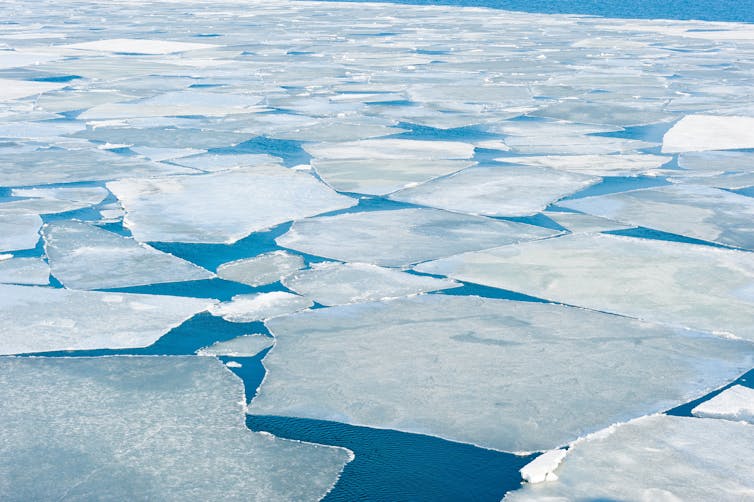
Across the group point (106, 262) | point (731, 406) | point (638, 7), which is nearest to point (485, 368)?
point (731, 406)

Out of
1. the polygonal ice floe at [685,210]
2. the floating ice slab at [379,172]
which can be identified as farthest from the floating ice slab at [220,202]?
the polygonal ice floe at [685,210]

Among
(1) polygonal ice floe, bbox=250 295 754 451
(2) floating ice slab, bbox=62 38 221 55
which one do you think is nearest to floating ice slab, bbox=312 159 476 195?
(1) polygonal ice floe, bbox=250 295 754 451

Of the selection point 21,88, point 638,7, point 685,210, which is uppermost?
point 685,210

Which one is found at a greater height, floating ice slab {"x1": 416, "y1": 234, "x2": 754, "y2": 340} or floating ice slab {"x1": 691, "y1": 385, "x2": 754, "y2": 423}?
floating ice slab {"x1": 691, "y1": 385, "x2": 754, "y2": 423}

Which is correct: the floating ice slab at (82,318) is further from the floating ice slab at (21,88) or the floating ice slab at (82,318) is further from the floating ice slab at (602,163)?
the floating ice slab at (21,88)

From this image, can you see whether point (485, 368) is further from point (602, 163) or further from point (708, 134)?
point (708, 134)

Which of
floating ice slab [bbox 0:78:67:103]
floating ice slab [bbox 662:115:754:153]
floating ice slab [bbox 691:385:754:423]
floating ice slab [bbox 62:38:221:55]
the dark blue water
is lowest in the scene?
floating ice slab [bbox 62:38:221:55]

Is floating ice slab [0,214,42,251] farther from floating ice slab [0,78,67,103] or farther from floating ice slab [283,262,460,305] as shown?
floating ice slab [0,78,67,103]
